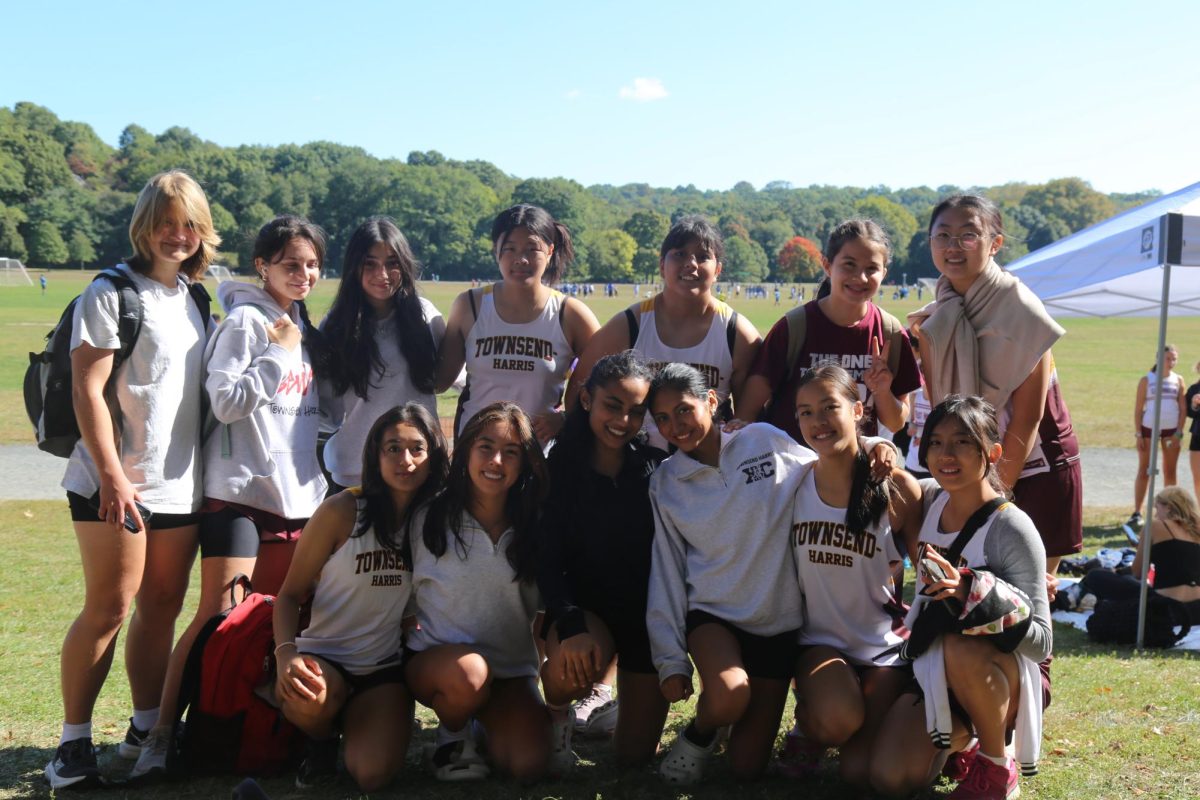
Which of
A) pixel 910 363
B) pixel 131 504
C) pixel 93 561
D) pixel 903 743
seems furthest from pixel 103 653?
pixel 910 363

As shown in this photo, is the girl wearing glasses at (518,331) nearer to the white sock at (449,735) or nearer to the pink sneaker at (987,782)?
the white sock at (449,735)

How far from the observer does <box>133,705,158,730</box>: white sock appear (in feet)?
12.5

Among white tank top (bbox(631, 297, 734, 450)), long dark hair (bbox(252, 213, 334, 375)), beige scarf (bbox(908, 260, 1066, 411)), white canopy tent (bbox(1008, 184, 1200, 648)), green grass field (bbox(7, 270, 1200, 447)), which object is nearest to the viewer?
beige scarf (bbox(908, 260, 1066, 411))

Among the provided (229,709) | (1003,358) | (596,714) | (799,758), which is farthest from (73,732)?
(1003,358)

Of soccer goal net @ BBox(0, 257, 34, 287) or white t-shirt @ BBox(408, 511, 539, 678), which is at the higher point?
soccer goal net @ BBox(0, 257, 34, 287)

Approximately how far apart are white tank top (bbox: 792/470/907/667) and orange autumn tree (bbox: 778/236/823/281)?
4878 inches

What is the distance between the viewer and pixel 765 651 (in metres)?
3.69

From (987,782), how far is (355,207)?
11486 centimetres

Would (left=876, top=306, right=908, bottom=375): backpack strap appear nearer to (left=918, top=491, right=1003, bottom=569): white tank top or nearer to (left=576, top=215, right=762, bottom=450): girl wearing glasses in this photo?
(left=576, top=215, right=762, bottom=450): girl wearing glasses

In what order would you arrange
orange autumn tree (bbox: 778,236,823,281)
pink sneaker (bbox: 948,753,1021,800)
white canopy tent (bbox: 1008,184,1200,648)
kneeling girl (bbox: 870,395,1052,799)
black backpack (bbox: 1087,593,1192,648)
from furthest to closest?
1. orange autumn tree (bbox: 778,236,823,281)
2. black backpack (bbox: 1087,593,1192,648)
3. white canopy tent (bbox: 1008,184,1200,648)
4. pink sneaker (bbox: 948,753,1021,800)
5. kneeling girl (bbox: 870,395,1052,799)

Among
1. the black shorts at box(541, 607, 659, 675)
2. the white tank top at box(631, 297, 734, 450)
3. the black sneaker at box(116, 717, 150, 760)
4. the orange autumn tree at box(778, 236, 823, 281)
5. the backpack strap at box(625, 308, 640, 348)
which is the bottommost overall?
the black sneaker at box(116, 717, 150, 760)

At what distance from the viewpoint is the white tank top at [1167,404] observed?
10.6m

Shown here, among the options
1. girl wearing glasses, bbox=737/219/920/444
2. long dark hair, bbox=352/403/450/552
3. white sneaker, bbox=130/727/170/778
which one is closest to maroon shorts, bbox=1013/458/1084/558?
girl wearing glasses, bbox=737/219/920/444

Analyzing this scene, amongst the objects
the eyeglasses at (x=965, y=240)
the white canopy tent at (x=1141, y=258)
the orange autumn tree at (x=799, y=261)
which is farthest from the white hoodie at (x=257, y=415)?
the orange autumn tree at (x=799, y=261)
